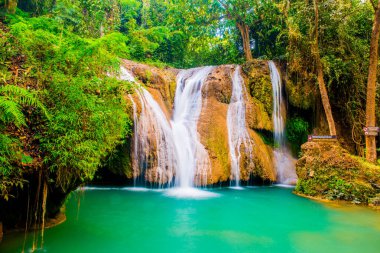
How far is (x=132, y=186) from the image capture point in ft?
32.5

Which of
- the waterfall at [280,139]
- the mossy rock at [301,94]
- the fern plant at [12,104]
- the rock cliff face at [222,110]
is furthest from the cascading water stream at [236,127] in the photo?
the fern plant at [12,104]

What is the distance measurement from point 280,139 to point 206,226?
25.4ft

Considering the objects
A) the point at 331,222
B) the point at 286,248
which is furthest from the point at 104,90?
the point at 331,222

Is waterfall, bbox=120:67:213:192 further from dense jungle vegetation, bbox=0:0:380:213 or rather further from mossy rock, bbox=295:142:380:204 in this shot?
Result: mossy rock, bbox=295:142:380:204

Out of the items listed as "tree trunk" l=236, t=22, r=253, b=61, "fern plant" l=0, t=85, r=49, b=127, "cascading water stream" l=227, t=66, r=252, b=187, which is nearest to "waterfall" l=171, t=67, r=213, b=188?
"cascading water stream" l=227, t=66, r=252, b=187

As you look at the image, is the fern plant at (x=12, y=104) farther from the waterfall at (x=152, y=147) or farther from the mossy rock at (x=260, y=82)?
the mossy rock at (x=260, y=82)

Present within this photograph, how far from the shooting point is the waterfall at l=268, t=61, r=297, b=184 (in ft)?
38.8

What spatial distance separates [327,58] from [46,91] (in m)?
11.0

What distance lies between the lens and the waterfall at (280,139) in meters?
11.8

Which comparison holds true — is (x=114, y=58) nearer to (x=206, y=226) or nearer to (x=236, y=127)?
(x=206, y=226)

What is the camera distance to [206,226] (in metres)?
6.00

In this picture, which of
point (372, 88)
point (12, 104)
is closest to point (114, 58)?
point (12, 104)

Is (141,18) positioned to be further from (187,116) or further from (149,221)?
(149,221)

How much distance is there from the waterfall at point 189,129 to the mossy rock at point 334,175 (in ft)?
10.6
